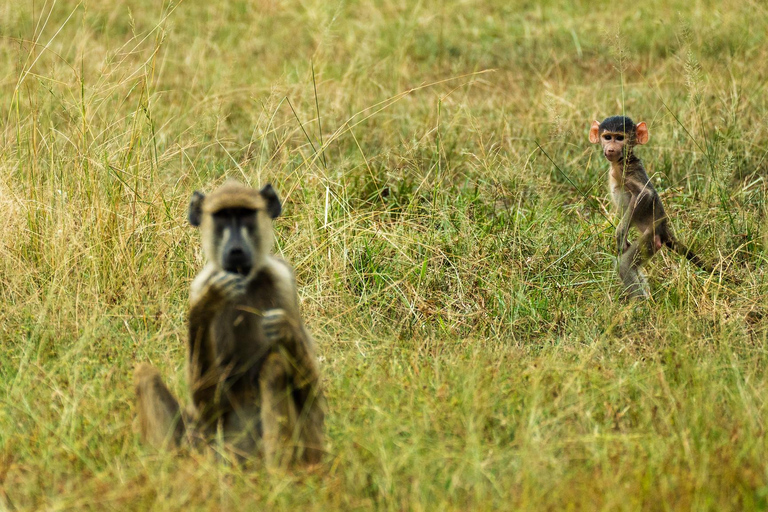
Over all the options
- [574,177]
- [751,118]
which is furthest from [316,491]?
[751,118]

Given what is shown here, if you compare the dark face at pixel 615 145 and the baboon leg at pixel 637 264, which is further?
the dark face at pixel 615 145

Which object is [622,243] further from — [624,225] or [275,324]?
[275,324]

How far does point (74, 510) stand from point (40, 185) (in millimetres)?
2893

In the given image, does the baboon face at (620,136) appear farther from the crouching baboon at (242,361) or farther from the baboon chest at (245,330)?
the baboon chest at (245,330)

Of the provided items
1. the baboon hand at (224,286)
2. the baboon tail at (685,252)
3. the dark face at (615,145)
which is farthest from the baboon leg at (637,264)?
the baboon hand at (224,286)

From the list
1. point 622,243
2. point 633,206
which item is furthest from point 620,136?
point 622,243

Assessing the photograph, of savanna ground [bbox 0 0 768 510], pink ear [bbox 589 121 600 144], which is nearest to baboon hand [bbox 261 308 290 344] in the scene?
savanna ground [bbox 0 0 768 510]

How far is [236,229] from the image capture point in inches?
141

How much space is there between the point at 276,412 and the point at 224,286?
48cm

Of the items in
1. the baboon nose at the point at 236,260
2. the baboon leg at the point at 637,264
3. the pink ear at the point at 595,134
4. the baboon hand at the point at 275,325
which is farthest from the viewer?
the pink ear at the point at 595,134

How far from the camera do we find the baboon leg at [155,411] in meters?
3.63

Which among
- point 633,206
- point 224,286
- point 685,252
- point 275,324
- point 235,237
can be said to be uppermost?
point 235,237

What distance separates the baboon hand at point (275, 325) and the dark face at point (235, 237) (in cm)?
23

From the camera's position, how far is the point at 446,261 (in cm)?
591
